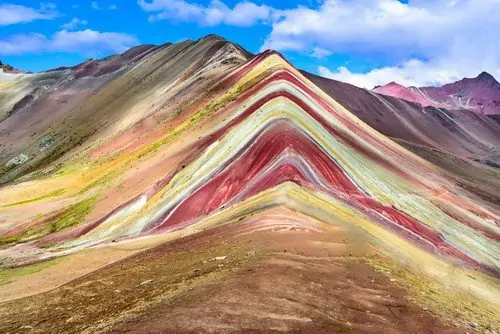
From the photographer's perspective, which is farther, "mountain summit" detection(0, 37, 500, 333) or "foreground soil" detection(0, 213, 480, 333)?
"mountain summit" detection(0, 37, 500, 333)

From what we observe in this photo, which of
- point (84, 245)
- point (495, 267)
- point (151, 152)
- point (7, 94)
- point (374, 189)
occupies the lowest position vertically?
point (495, 267)

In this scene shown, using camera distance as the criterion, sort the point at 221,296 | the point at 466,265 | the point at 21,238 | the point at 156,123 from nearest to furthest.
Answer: the point at 221,296 < the point at 466,265 < the point at 21,238 < the point at 156,123

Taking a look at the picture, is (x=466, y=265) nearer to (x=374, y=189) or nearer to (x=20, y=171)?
(x=374, y=189)

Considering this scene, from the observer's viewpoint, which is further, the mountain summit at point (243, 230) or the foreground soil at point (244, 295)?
the mountain summit at point (243, 230)

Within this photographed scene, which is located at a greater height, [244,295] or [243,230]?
[243,230]

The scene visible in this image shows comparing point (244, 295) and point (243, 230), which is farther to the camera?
point (243, 230)

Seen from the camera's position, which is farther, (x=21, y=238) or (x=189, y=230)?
(x=21, y=238)

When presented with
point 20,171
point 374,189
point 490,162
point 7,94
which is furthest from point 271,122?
point 7,94

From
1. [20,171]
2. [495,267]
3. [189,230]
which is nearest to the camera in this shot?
[189,230]
